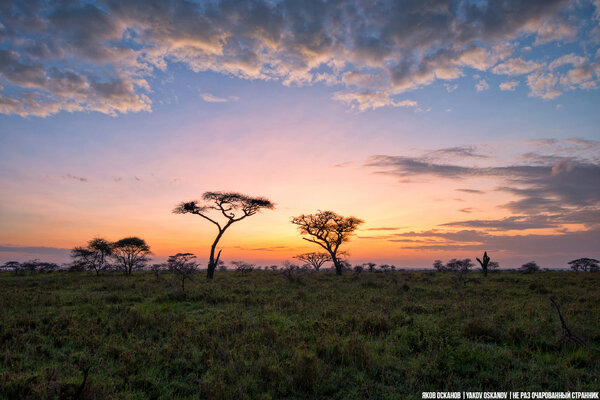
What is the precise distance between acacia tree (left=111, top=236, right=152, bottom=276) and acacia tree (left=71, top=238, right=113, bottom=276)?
1103 millimetres

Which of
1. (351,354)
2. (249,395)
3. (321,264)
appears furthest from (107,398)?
(321,264)

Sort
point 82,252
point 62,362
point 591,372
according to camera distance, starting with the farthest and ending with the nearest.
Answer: point 82,252 → point 62,362 → point 591,372

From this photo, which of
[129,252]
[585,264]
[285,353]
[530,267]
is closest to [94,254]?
[129,252]

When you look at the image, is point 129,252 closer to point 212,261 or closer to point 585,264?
point 212,261

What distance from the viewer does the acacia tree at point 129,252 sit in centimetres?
4090

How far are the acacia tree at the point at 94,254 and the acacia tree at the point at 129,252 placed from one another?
1103mm

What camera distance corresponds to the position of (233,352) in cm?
685

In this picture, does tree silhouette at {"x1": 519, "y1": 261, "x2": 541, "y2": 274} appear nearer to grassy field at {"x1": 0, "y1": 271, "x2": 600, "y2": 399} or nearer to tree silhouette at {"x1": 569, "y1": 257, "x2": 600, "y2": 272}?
tree silhouette at {"x1": 569, "y1": 257, "x2": 600, "y2": 272}

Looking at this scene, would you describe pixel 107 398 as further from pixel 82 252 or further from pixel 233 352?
pixel 82 252

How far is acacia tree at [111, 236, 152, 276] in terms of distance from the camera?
40900 mm

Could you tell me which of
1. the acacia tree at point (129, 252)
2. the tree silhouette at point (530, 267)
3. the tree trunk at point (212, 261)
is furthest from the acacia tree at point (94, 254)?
the tree silhouette at point (530, 267)

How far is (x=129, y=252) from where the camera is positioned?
42000 millimetres

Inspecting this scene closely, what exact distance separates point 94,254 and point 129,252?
4.88 meters

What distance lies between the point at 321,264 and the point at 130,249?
36243 millimetres
